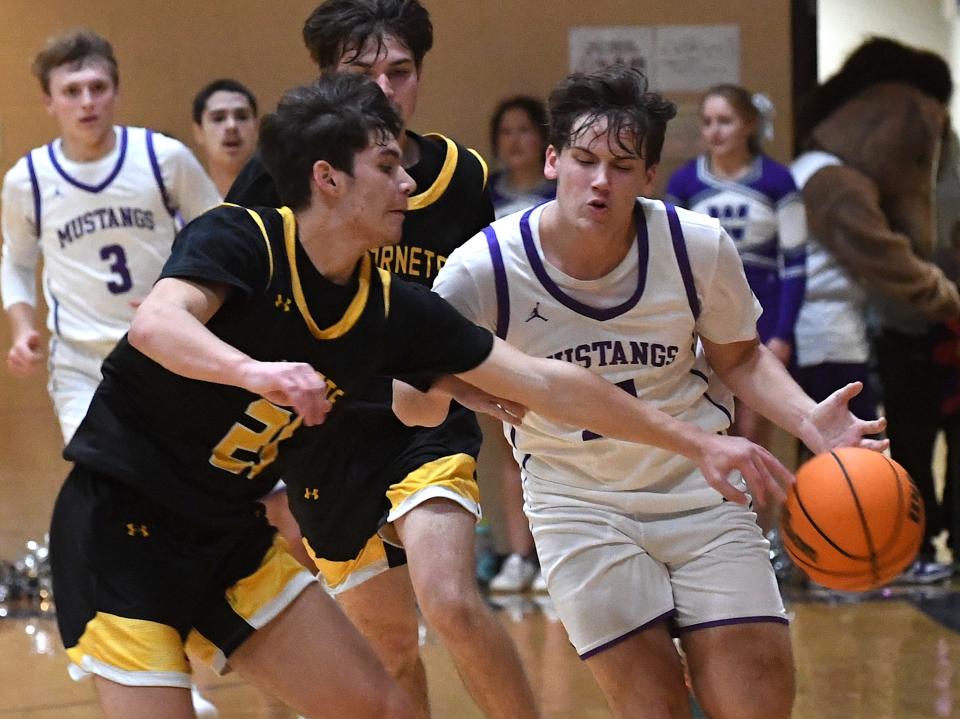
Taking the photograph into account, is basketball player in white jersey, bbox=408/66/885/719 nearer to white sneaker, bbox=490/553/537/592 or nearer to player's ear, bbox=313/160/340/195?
player's ear, bbox=313/160/340/195

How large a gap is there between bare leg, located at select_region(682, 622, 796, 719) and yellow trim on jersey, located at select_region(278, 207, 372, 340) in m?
1.03

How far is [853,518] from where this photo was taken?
3.15 m

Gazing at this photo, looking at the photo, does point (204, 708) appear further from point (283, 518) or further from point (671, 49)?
point (671, 49)

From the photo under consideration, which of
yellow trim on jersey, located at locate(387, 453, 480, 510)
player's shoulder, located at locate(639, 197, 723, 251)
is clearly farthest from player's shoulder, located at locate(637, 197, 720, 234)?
yellow trim on jersey, located at locate(387, 453, 480, 510)

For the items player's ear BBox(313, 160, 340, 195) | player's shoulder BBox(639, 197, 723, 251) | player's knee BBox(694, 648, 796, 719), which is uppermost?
player's ear BBox(313, 160, 340, 195)

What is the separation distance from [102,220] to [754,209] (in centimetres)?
284

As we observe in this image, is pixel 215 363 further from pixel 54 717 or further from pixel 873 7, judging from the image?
pixel 873 7

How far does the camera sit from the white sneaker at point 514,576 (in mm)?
7020

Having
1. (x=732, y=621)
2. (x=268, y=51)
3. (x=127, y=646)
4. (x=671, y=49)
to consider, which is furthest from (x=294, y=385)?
(x=671, y=49)

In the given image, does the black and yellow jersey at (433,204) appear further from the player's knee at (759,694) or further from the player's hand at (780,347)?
the player's hand at (780,347)

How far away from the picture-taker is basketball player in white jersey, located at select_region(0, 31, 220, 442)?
5918 millimetres

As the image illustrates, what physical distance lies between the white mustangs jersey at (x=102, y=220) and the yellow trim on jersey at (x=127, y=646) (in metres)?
3.09

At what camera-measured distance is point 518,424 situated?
332cm

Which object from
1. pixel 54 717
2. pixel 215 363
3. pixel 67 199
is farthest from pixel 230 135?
pixel 215 363
